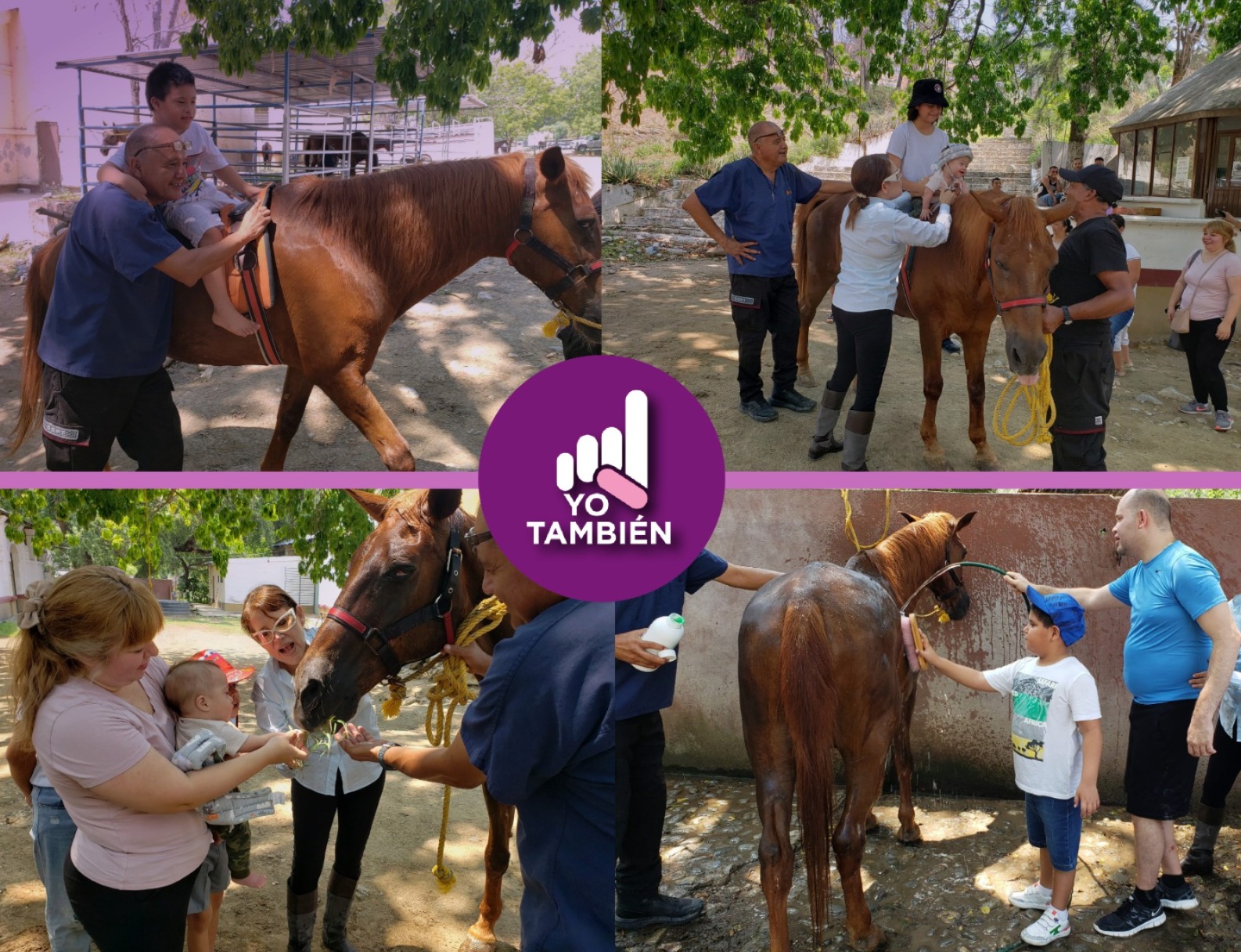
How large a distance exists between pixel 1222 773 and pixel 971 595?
3.18 feet

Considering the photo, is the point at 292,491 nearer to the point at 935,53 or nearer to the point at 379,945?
the point at 379,945

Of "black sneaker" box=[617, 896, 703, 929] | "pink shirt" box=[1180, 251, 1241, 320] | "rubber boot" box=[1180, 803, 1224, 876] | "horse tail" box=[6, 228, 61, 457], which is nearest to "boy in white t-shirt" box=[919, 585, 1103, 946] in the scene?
"rubber boot" box=[1180, 803, 1224, 876]

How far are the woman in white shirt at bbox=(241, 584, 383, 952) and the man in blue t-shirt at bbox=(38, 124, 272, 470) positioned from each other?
2.30 ft

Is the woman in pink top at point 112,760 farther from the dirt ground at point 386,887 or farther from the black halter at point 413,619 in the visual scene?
the dirt ground at point 386,887

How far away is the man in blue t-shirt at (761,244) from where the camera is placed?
427 cm

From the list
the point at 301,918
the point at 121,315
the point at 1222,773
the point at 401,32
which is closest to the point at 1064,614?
the point at 1222,773

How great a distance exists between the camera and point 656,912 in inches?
96.1

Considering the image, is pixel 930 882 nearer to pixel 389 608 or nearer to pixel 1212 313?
pixel 389 608

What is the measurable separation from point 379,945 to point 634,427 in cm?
168

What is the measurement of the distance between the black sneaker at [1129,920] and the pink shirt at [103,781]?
2.37m

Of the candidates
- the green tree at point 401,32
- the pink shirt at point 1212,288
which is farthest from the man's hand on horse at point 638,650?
the pink shirt at point 1212,288

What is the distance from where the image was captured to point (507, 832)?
261 centimetres

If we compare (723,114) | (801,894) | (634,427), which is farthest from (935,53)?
(801,894)

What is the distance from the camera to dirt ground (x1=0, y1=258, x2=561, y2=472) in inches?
127
